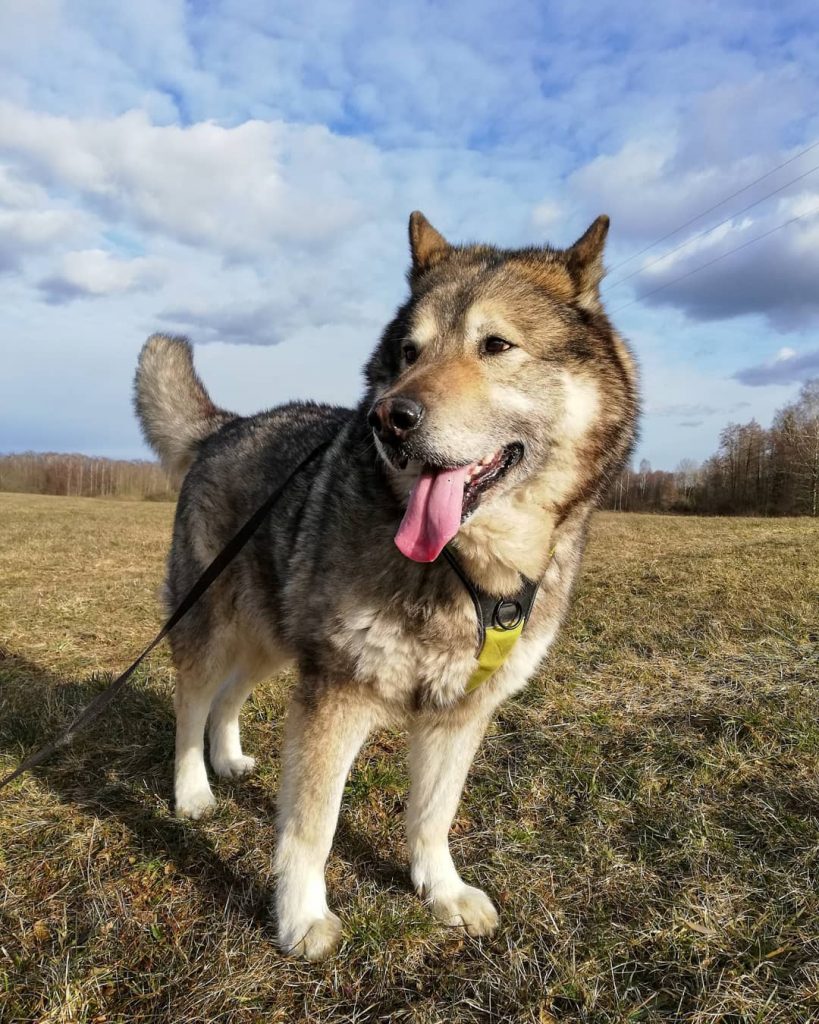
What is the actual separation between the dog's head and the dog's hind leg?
174 cm

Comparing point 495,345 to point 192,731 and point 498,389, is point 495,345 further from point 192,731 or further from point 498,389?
point 192,731

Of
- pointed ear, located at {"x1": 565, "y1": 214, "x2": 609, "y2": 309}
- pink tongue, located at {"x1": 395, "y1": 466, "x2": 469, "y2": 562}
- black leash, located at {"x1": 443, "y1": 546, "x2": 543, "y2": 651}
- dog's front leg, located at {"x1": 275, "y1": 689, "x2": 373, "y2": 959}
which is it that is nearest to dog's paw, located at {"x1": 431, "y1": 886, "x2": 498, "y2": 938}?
dog's front leg, located at {"x1": 275, "y1": 689, "x2": 373, "y2": 959}

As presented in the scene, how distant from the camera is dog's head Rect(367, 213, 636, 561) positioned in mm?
2328

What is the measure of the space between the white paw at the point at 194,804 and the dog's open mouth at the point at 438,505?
1.99 meters

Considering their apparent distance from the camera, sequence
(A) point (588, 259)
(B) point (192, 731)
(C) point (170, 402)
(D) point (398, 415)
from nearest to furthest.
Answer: (D) point (398, 415)
(A) point (588, 259)
(B) point (192, 731)
(C) point (170, 402)

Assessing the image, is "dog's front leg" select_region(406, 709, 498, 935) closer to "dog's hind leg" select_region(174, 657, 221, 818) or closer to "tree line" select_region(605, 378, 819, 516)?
"dog's hind leg" select_region(174, 657, 221, 818)

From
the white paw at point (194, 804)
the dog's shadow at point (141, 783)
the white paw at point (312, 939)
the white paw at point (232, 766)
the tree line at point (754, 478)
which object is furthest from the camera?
the tree line at point (754, 478)

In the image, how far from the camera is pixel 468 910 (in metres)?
2.70

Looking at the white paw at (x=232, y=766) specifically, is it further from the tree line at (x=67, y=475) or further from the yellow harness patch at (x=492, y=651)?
the tree line at (x=67, y=475)

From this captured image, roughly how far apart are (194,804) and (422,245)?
9.85 ft

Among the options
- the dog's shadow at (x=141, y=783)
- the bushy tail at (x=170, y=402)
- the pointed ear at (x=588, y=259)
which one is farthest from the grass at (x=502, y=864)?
the pointed ear at (x=588, y=259)

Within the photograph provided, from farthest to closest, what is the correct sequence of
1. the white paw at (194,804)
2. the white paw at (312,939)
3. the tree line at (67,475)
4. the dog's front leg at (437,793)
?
the tree line at (67,475) → the white paw at (194,804) → the dog's front leg at (437,793) → the white paw at (312,939)

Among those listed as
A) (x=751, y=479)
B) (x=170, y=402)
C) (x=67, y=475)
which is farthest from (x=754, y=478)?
(x=67, y=475)

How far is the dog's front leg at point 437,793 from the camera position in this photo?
9.21 ft
